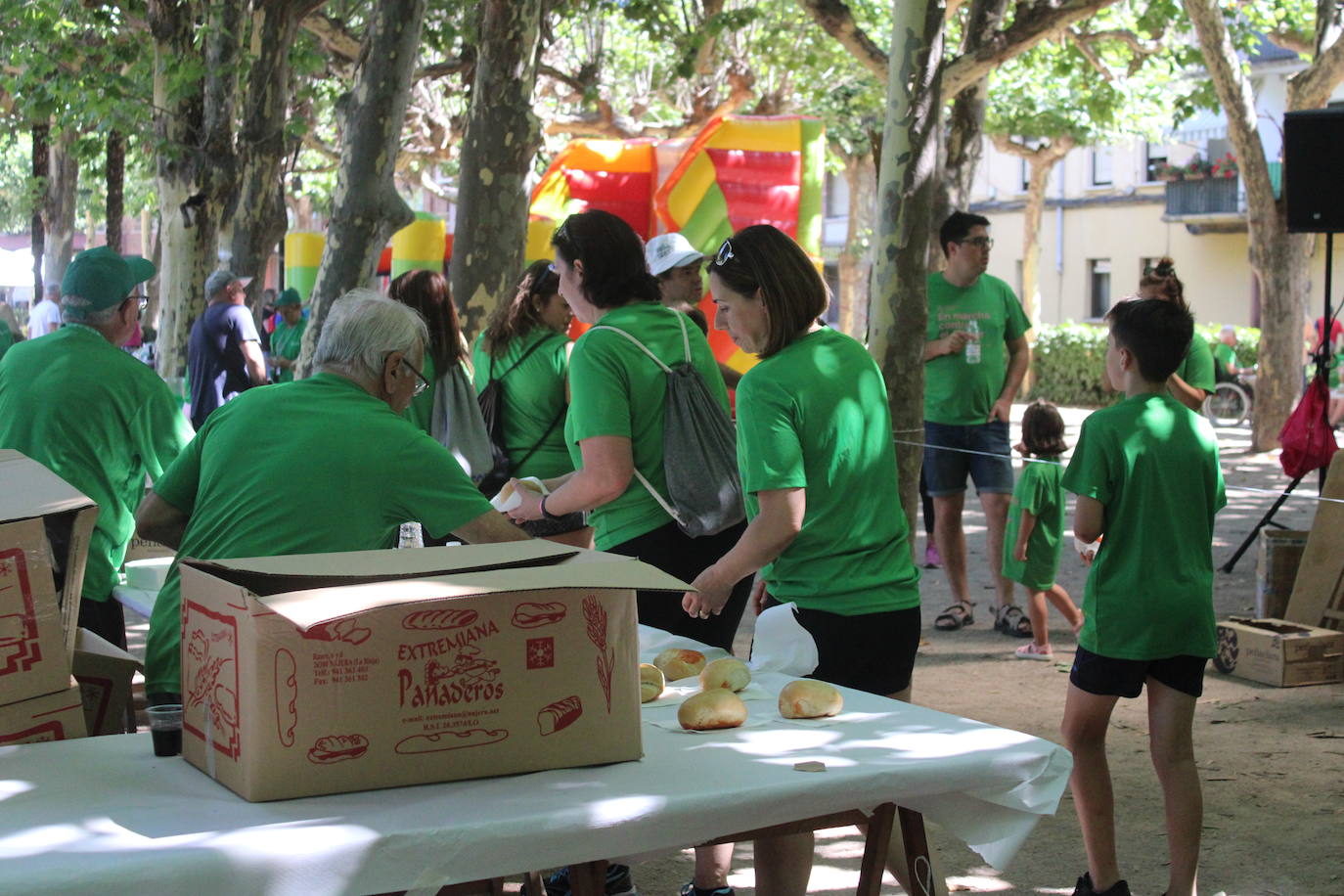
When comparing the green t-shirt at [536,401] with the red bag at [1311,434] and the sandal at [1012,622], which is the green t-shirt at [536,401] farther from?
the red bag at [1311,434]

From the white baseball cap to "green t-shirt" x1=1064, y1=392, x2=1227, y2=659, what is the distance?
2343mm

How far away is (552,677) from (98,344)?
102 inches

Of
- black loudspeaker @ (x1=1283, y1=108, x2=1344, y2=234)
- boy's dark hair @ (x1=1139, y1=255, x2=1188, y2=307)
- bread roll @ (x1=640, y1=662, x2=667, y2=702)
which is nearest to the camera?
bread roll @ (x1=640, y1=662, x2=667, y2=702)

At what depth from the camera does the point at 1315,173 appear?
927 centimetres

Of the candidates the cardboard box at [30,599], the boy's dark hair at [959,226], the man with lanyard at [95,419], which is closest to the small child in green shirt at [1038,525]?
the boy's dark hair at [959,226]

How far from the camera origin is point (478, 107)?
28.0 ft

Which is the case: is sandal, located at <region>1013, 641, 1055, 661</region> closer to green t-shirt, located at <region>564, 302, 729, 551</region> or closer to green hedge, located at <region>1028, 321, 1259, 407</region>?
green t-shirt, located at <region>564, 302, 729, 551</region>

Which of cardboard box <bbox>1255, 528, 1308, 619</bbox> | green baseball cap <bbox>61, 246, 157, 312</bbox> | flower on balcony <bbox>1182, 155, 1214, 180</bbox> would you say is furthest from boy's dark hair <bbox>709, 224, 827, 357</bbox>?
flower on balcony <bbox>1182, 155, 1214, 180</bbox>

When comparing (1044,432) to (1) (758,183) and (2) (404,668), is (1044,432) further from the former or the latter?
(1) (758,183)

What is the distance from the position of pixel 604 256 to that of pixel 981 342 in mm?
4231

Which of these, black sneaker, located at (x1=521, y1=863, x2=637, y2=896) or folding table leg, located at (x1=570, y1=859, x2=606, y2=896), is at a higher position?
folding table leg, located at (x1=570, y1=859, x2=606, y2=896)

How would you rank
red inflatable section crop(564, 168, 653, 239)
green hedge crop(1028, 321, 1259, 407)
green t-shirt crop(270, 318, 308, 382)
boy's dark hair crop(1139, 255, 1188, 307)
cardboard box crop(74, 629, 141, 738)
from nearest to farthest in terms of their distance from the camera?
cardboard box crop(74, 629, 141, 738)
boy's dark hair crop(1139, 255, 1188, 307)
red inflatable section crop(564, 168, 653, 239)
green t-shirt crop(270, 318, 308, 382)
green hedge crop(1028, 321, 1259, 407)

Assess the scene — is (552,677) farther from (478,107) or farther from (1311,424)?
(1311,424)

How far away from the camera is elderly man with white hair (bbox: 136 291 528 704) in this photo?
301cm
